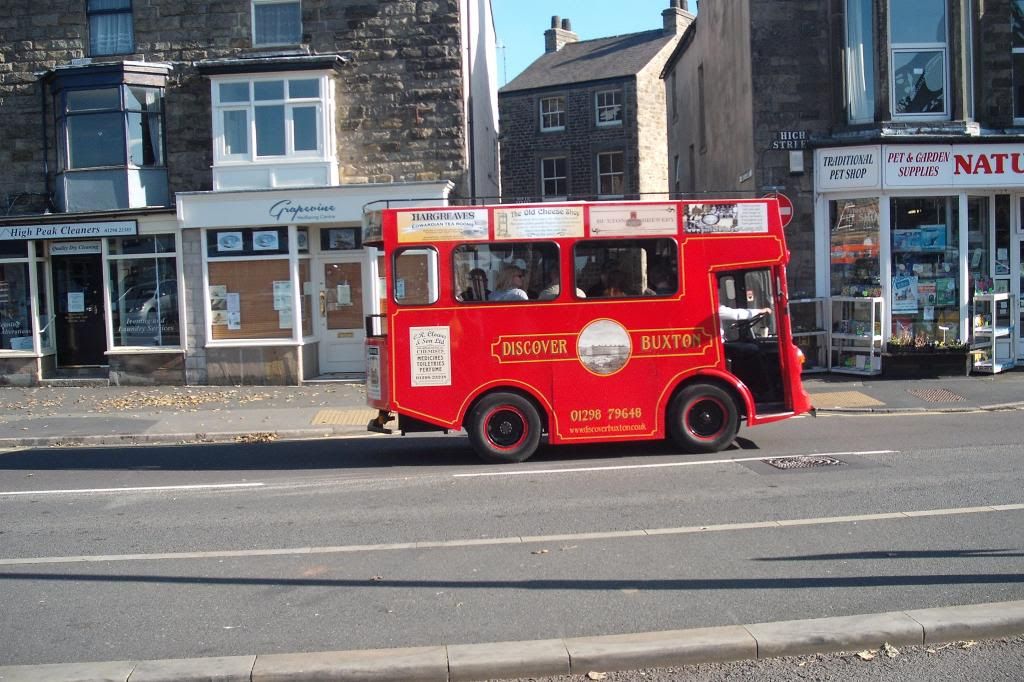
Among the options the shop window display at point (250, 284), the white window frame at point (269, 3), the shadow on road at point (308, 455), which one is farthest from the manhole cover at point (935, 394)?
the white window frame at point (269, 3)

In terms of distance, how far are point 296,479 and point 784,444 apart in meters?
5.66

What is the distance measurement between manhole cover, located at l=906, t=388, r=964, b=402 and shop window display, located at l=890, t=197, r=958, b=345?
1.91 m

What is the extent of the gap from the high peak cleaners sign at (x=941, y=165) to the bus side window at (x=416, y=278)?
31.5 ft

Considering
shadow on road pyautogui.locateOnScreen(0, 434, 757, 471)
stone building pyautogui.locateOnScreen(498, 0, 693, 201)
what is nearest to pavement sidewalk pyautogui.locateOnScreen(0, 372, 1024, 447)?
shadow on road pyautogui.locateOnScreen(0, 434, 757, 471)

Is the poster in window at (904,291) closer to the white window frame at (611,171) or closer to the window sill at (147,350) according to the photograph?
the window sill at (147,350)

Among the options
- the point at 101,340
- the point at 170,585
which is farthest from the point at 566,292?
the point at 101,340

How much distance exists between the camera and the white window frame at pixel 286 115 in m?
18.1

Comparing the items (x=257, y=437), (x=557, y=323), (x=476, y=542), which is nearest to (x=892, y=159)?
(x=557, y=323)

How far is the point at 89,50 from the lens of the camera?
18.9m

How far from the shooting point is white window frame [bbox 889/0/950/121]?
16984mm

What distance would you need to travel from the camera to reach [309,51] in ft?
60.5

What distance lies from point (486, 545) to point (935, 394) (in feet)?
34.3

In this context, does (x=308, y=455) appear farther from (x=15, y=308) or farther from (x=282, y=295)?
(x=15, y=308)

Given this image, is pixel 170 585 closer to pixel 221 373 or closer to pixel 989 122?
pixel 221 373
